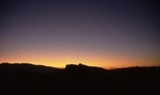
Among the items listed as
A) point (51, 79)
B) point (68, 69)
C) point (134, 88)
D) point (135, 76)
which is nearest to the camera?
point (134, 88)

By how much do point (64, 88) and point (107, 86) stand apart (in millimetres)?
14507

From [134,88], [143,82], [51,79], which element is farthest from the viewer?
[51,79]

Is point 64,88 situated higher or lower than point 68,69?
lower

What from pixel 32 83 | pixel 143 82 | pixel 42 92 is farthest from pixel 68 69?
pixel 143 82

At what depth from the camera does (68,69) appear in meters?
85.6

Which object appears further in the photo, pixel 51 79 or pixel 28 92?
pixel 51 79

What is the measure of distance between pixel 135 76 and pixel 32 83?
39.0 m

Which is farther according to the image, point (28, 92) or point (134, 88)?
point (28, 92)

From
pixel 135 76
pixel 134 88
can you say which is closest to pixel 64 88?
pixel 134 88

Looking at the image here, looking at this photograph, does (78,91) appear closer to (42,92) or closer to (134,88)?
(42,92)

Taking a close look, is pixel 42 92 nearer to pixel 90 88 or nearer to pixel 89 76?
pixel 90 88

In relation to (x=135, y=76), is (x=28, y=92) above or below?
below

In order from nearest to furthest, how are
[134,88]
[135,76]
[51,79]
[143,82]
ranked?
[134,88]
[143,82]
[135,76]
[51,79]

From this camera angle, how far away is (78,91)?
58.5m
